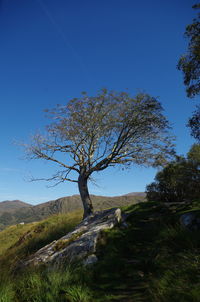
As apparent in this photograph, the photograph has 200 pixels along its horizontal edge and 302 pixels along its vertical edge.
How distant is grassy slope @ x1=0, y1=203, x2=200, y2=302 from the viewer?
3545 millimetres

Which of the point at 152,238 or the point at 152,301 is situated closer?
the point at 152,301

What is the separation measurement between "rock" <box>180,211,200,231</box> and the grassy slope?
69cm

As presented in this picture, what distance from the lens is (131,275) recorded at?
4762 mm

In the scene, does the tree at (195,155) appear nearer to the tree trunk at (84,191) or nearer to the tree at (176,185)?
the tree at (176,185)

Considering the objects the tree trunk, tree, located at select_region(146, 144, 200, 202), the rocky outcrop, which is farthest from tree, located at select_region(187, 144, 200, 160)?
the rocky outcrop

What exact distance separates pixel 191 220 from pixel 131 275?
3.71 meters

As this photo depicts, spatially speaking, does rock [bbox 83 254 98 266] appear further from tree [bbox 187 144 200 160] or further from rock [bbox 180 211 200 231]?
tree [bbox 187 144 200 160]

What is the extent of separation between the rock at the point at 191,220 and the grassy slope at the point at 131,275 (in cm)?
69

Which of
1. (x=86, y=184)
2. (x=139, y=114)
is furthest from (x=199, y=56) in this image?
(x=86, y=184)

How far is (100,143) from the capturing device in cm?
1648

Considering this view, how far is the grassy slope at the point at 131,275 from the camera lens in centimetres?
354

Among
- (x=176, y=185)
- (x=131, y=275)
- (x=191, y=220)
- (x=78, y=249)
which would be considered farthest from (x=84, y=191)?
(x=176, y=185)

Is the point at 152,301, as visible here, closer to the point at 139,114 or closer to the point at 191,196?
the point at 139,114

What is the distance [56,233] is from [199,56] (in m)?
16.6
